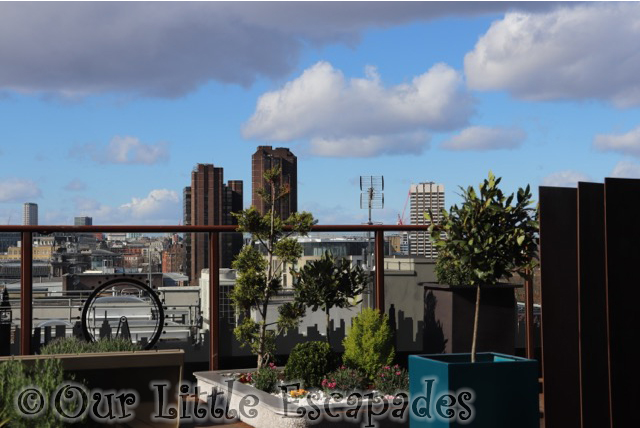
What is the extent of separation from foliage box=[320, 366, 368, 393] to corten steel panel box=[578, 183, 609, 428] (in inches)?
82.3

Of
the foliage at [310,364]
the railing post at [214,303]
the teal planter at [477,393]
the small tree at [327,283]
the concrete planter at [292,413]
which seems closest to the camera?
the teal planter at [477,393]

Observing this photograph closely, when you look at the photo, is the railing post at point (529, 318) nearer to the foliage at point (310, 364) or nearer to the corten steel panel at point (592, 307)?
the foliage at point (310, 364)

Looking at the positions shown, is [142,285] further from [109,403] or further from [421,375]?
[421,375]

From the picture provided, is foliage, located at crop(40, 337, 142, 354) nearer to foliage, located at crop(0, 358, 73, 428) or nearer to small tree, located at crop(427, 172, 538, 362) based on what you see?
foliage, located at crop(0, 358, 73, 428)

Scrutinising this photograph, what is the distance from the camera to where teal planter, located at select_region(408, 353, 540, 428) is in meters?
5.00

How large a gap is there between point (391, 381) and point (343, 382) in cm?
36

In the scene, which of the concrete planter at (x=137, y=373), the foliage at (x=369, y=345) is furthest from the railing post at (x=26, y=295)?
the foliage at (x=369, y=345)


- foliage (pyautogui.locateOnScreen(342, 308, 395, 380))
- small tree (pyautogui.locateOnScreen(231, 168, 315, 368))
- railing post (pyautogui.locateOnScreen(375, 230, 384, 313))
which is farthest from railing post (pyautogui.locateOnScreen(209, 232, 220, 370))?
railing post (pyautogui.locateOnScreen(375, 230, 384, 313))

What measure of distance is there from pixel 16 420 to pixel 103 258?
123 inches

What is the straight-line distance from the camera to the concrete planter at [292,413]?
5.93 meters

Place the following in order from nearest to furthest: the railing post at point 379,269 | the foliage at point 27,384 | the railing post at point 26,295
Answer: the foliage at point 27,384 < the railing post at point 26,295 < the railing post at point 379,269

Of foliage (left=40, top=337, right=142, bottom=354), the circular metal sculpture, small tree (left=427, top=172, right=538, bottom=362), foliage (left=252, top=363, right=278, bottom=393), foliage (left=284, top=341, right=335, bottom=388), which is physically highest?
small tree (left=427, top=172, right=538, bottom=362)

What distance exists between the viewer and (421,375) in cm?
526

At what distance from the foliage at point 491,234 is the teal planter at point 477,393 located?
2.11 feet
